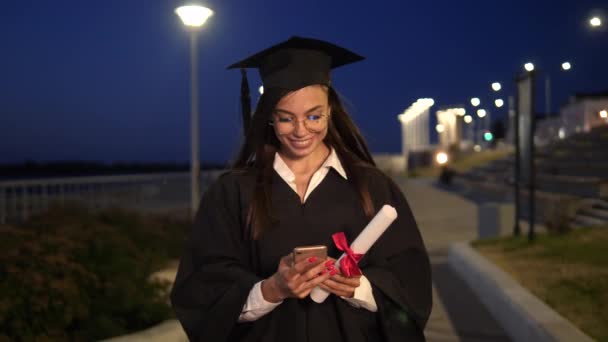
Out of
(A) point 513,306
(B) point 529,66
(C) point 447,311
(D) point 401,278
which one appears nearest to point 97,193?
(C) point 447,311

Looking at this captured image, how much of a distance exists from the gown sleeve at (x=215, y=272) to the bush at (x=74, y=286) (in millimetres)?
2528

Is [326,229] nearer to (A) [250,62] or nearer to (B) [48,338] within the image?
(A) [250,62]

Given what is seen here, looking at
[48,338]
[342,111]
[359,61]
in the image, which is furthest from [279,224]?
[48,338]

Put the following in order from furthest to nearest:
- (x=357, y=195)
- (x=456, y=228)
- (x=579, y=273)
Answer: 1. (x=456, y=228)
2. (x=579, y=273)
3. (x=357, y=195)

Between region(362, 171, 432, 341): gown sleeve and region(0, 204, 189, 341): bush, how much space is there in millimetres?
3065

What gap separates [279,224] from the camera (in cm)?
275

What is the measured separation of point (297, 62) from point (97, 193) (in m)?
10.8

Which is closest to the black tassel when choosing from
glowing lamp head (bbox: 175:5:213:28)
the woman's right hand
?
the woman's right hand

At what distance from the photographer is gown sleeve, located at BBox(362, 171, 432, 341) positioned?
2.65 meters

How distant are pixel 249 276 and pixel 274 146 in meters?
0.65

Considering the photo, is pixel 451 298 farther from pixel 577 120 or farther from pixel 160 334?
pixel 577 120

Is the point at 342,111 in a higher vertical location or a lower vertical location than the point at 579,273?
higher

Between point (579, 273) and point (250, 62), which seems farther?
point (579, 273)

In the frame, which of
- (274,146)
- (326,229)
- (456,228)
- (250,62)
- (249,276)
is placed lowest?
(456,228)
